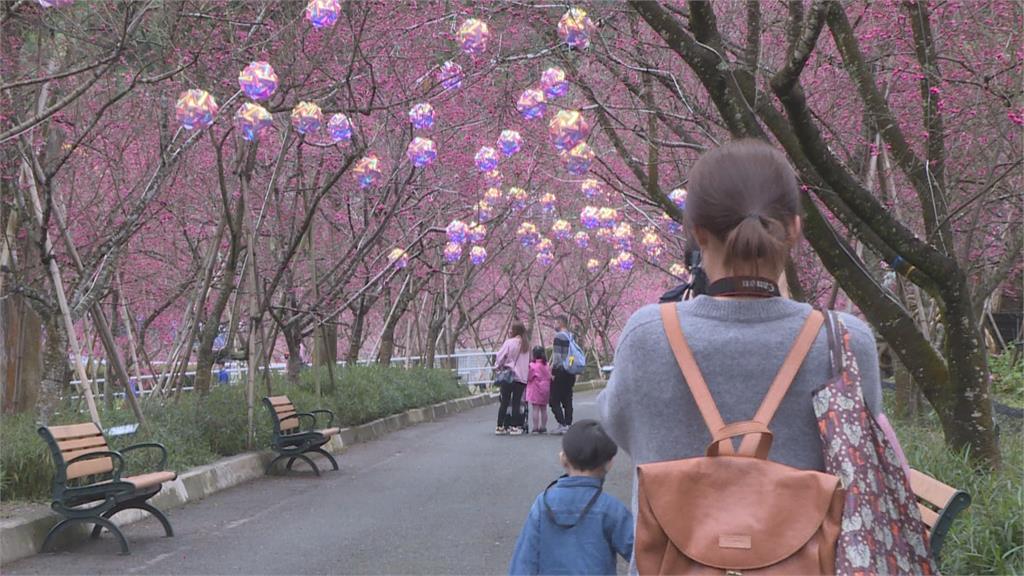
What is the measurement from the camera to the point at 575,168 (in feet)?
43.1

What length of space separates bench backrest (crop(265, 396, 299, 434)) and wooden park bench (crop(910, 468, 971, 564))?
9697 mm

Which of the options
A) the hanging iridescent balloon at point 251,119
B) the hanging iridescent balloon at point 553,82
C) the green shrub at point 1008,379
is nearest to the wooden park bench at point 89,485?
the hanging iridescent balloon at point 251,119

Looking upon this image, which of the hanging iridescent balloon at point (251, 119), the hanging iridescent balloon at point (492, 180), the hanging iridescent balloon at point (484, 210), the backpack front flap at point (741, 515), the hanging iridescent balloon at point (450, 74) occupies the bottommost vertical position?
the backpack front flap at point (741, 515)

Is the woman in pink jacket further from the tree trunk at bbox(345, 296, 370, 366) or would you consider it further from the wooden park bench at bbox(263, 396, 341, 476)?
the wooden park bench at bbox(263, 396, 341, 476)

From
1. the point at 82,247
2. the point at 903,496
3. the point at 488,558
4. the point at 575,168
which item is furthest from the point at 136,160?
the point at 903,496

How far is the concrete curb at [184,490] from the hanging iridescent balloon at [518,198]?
16.5 ft

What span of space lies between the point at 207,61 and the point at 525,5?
14.6 ft

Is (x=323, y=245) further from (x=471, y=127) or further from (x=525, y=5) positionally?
(x=525, y=5)

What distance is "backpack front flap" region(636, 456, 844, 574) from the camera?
2.01 metres

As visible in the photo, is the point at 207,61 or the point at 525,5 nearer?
the point at 525,5

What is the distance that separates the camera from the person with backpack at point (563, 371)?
19.5m

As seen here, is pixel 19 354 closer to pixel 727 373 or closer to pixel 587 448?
pixel 587 448

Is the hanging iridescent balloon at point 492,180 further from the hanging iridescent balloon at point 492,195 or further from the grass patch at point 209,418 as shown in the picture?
the grass patch at point 209,418

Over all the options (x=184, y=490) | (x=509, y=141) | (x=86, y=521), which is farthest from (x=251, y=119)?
(x=509, y=141)
